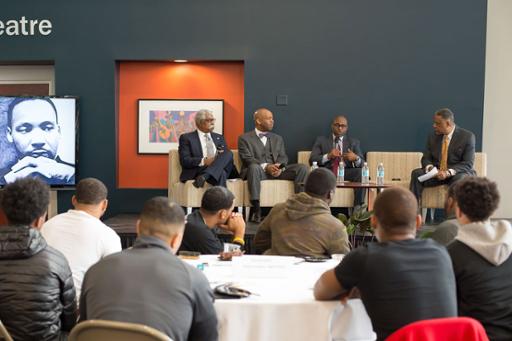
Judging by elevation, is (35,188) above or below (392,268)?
above

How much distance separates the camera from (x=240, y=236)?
3.78 metres

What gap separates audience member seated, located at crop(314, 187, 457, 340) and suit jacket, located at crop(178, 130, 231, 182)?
16.5 ft

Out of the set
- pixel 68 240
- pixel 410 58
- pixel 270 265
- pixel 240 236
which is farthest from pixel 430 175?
pixel 68 240

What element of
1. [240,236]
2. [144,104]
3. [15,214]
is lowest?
[240,236]

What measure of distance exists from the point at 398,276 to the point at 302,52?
6.39 meters

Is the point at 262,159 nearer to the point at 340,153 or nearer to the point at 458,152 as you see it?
the point at 340,153

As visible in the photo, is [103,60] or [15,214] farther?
[103,60]

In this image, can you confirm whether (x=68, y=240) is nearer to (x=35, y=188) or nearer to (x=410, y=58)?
(x=35, y=188)

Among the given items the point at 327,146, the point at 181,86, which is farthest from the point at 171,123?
the point at 327,146

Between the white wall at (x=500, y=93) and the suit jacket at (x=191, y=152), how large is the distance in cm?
405

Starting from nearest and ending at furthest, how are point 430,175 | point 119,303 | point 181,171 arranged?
1. point 119,303
2. point 430,175
3. point 181,171

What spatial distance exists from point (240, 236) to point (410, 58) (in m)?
5.23

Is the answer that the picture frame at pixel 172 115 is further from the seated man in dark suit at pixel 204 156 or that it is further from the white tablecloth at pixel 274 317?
the white tablecloth at pixel 274 317

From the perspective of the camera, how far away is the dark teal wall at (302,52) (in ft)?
26.2
